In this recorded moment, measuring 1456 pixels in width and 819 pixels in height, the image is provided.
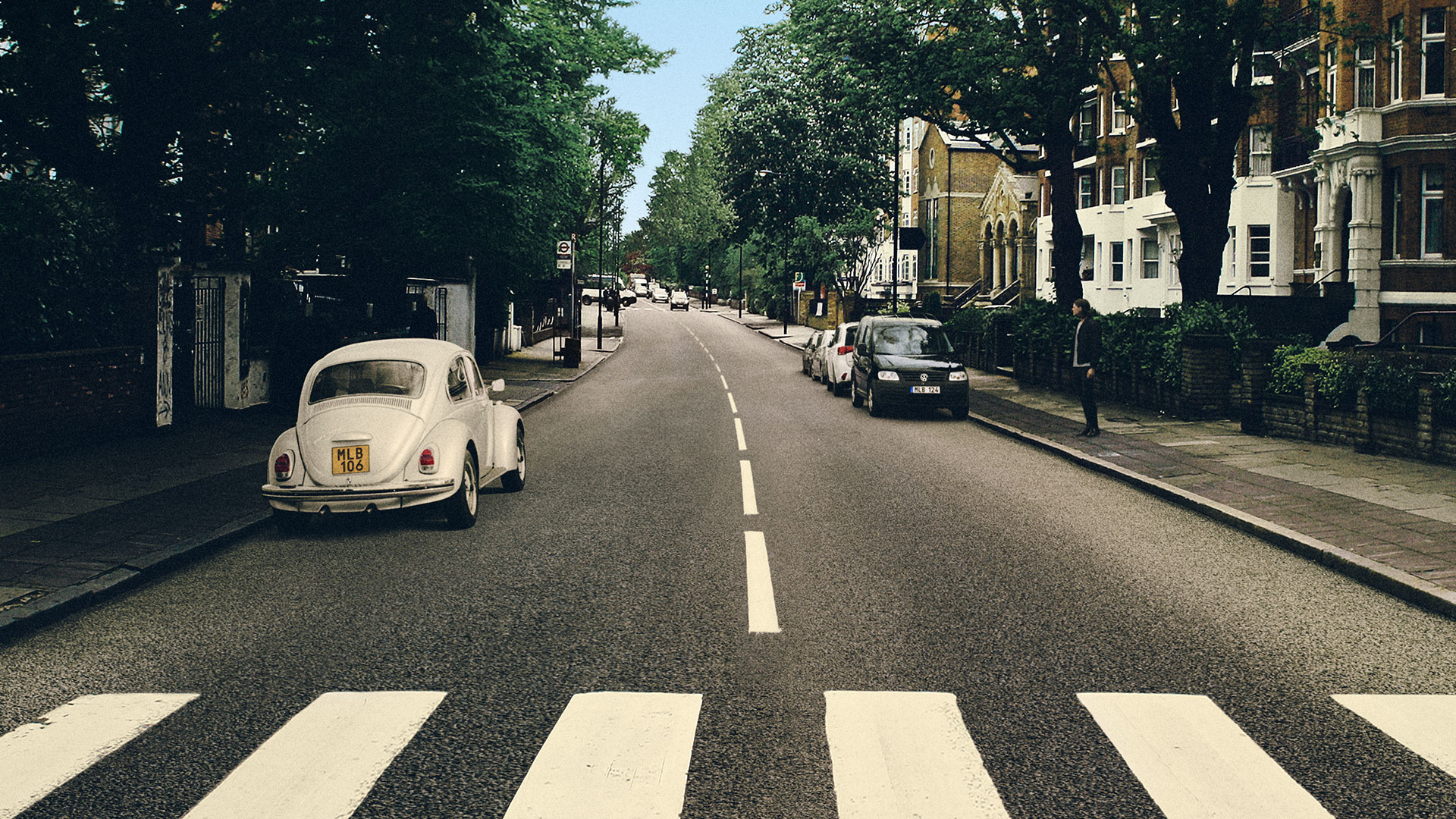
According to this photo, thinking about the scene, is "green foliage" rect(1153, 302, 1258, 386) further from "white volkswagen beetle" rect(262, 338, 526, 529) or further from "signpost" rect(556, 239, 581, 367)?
"signpost" rect(556, 239, 581, 367)

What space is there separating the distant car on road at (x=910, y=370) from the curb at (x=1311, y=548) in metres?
6.32

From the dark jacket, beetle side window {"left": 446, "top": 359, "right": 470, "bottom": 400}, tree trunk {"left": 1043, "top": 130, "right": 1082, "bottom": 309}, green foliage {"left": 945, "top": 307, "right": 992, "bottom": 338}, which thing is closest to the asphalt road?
beetle side window {"left": 446, "top": 359, "right": 470, "bottom": 400}

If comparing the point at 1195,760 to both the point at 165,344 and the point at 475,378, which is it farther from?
the point at 165,344

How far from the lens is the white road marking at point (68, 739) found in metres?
4.23

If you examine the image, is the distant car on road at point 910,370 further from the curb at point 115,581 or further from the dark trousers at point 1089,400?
the curb at point 115,581

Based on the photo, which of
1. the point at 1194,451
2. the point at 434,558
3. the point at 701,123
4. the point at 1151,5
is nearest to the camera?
the point at 434,558

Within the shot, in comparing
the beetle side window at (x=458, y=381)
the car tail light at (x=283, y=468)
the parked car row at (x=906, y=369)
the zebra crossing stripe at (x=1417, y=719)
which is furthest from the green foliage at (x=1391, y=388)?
the car tail light at (x=283, y=468)

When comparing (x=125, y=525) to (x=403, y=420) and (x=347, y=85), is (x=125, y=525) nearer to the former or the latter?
(x=403, y=420)

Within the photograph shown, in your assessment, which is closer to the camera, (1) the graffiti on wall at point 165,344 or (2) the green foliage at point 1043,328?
(1) the graffiti on wall at point 165,344

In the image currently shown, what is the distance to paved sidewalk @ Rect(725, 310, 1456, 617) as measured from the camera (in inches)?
313

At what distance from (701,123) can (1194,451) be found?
79036mm

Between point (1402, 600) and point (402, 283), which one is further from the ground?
point (402, 283)

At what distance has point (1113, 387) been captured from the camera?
67.4ft

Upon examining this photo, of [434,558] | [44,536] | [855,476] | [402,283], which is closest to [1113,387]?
[855,476]
